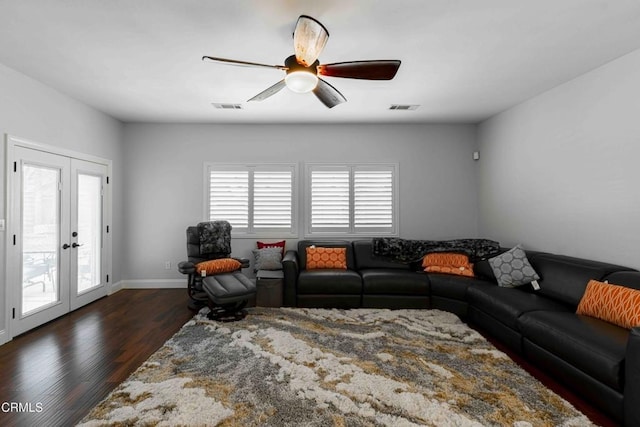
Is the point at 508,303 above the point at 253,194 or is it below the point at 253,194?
below

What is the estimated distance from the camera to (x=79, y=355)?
2.75m

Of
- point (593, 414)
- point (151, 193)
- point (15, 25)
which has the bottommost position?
point (593, 414)

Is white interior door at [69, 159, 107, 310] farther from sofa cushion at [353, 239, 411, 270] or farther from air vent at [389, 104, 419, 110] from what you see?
air vent at [389, 104, 419, 110]

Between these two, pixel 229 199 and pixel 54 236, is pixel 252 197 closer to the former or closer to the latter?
pixel 229 199

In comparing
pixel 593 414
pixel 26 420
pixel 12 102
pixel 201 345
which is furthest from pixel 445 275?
pixel 12 102

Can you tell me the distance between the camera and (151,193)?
5.00 m

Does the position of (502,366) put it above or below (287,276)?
below

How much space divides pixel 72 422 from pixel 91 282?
3012 millimetres

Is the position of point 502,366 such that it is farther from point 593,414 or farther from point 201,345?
point 201,345

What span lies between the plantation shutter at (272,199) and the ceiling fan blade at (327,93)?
2.26 metres

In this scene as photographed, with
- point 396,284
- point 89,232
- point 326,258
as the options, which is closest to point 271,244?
point 326,258

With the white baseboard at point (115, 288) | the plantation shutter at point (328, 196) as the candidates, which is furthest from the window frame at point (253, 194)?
the white baseboard at point (115, 288)

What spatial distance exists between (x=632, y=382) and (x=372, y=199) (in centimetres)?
368

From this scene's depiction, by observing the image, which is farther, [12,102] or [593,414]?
[12,102]
